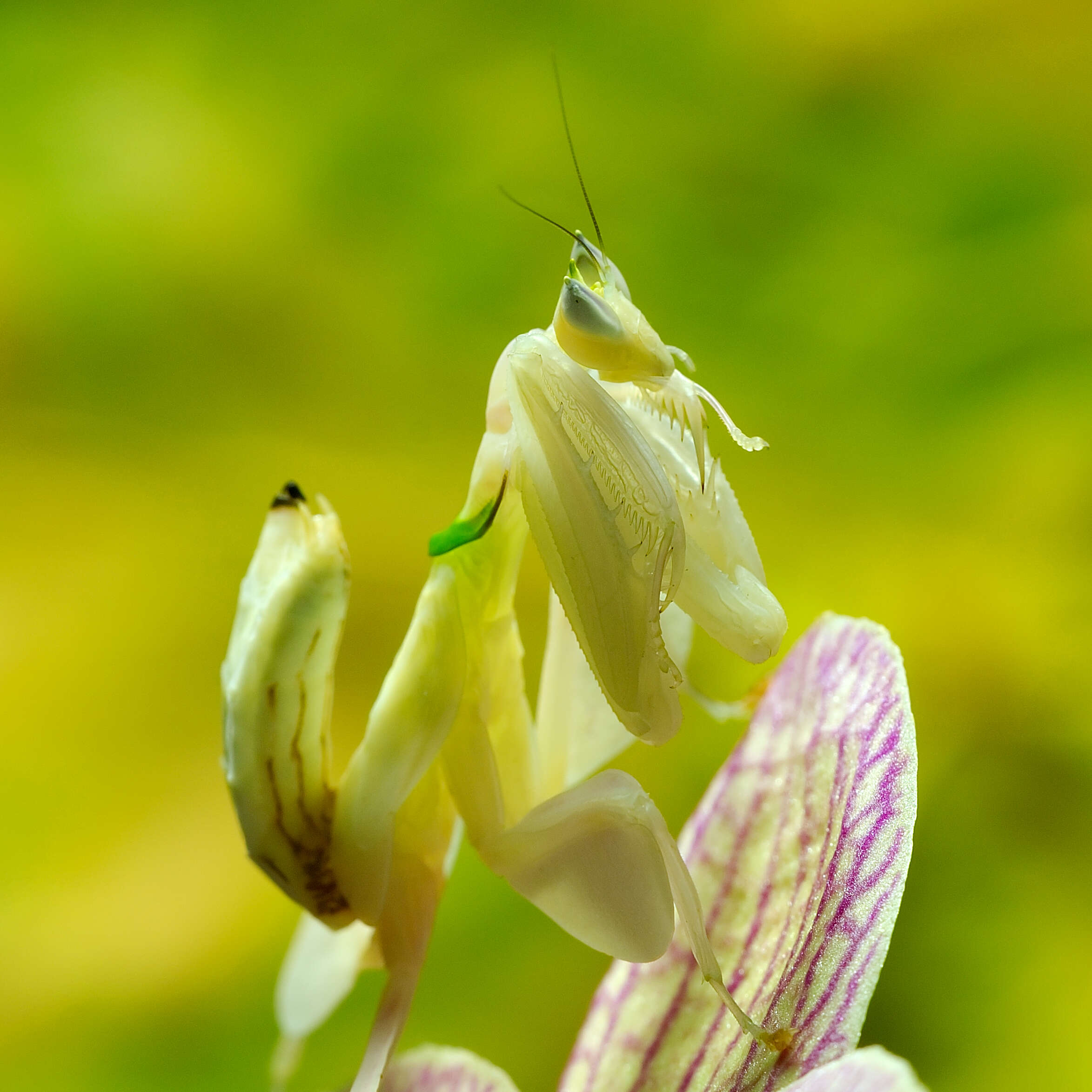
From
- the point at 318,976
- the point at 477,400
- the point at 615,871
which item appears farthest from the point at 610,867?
the point at 477,400

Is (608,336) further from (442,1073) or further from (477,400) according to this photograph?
(477,400)

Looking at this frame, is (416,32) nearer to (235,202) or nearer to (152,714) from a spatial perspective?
(235,202)

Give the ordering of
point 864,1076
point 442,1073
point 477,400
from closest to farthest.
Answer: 1. point 864,1076
2. point 442,1073
3. point 477,400

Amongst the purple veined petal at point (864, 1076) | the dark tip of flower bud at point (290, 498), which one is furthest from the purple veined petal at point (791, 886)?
the dark tip of flower bud at point (290, 498)

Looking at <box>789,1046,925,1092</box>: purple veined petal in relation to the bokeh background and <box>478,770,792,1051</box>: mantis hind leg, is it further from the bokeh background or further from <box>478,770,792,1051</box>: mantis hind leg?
the bokeh background

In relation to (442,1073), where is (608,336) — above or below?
above

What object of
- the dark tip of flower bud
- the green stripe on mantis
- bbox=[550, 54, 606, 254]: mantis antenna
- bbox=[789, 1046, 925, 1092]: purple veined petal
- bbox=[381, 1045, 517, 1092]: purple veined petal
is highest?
bbox=[550, 54, 606, 254]: mantis antenna

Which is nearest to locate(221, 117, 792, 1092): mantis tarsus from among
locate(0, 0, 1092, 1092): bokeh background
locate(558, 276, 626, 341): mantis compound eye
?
locate(558, 276, 626, 341): mantis compound eye

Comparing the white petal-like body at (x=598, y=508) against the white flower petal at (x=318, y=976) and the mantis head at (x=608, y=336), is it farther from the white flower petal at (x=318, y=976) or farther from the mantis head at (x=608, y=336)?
the white flower petal at (x=318, y=976)

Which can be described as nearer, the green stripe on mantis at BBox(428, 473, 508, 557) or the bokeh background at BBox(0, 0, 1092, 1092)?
the green stripe on mantis at BBox(428, 473, 508, 557)
